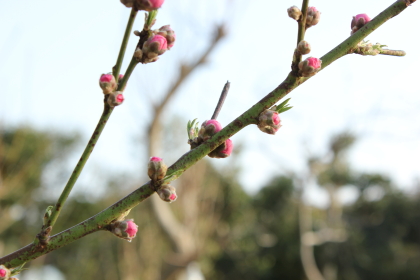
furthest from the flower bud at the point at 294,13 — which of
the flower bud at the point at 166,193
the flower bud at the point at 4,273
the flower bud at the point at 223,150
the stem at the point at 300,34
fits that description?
the flower bud at the point at 4,273

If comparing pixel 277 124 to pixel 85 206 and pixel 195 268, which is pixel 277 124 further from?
pixel 85 206

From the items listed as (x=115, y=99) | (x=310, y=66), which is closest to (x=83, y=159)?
(x=115, y=99)

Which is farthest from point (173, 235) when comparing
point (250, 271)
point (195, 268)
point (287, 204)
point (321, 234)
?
point (287, 204)

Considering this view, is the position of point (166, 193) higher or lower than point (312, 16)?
lower

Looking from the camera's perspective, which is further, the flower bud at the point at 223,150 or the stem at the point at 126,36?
the flower bud at the point at 223,150

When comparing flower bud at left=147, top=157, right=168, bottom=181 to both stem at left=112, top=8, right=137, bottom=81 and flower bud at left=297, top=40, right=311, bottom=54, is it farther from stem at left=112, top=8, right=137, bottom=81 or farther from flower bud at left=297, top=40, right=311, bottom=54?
flower bud at left=297, top=40, right=311, bottom=54

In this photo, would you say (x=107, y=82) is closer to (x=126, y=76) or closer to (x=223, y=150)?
(x=126, y=76)

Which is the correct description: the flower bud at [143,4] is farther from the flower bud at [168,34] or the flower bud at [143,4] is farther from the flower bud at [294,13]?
the flower bud at [294,13]
